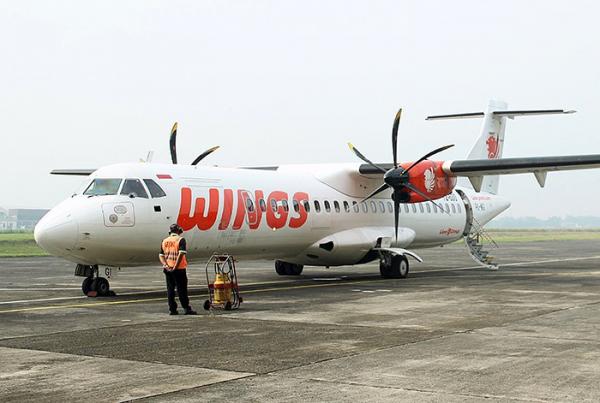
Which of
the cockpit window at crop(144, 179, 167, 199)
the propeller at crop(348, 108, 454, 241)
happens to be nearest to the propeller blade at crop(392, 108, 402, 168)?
the propeller at crop(348, 108, 454, 241)

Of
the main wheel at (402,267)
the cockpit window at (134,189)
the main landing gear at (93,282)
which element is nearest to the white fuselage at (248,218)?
the cockpit window at (134,189)

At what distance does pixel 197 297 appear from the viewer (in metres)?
17.2

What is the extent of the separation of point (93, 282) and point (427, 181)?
33.8 ft

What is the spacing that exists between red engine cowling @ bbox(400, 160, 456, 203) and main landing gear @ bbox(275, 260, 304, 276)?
418 cm

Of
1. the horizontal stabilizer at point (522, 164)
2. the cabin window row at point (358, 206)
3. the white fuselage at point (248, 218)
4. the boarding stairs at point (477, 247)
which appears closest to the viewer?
the white fuselage at point (248, 218)

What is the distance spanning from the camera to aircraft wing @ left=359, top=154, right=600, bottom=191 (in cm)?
2234

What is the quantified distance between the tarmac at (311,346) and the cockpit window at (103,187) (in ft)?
7.60

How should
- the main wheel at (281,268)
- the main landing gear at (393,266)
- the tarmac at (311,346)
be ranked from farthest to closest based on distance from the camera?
the main wheel at (281,268) → the main landing gear at (393,266) → the tarmac at (311,346)

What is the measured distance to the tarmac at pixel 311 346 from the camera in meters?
7.45

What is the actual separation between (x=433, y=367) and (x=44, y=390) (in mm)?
4070

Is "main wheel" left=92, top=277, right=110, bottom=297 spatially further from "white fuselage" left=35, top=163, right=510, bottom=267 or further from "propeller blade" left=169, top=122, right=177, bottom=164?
"propeller blade" left=169, top=122, right=177, bottom=164

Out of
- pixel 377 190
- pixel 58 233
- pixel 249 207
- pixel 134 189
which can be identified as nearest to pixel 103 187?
pixel 134 189

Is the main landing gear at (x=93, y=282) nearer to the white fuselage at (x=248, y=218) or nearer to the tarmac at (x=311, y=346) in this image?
the tarmac at (x=311, y=346)

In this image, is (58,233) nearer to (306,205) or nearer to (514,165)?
(306,205)
